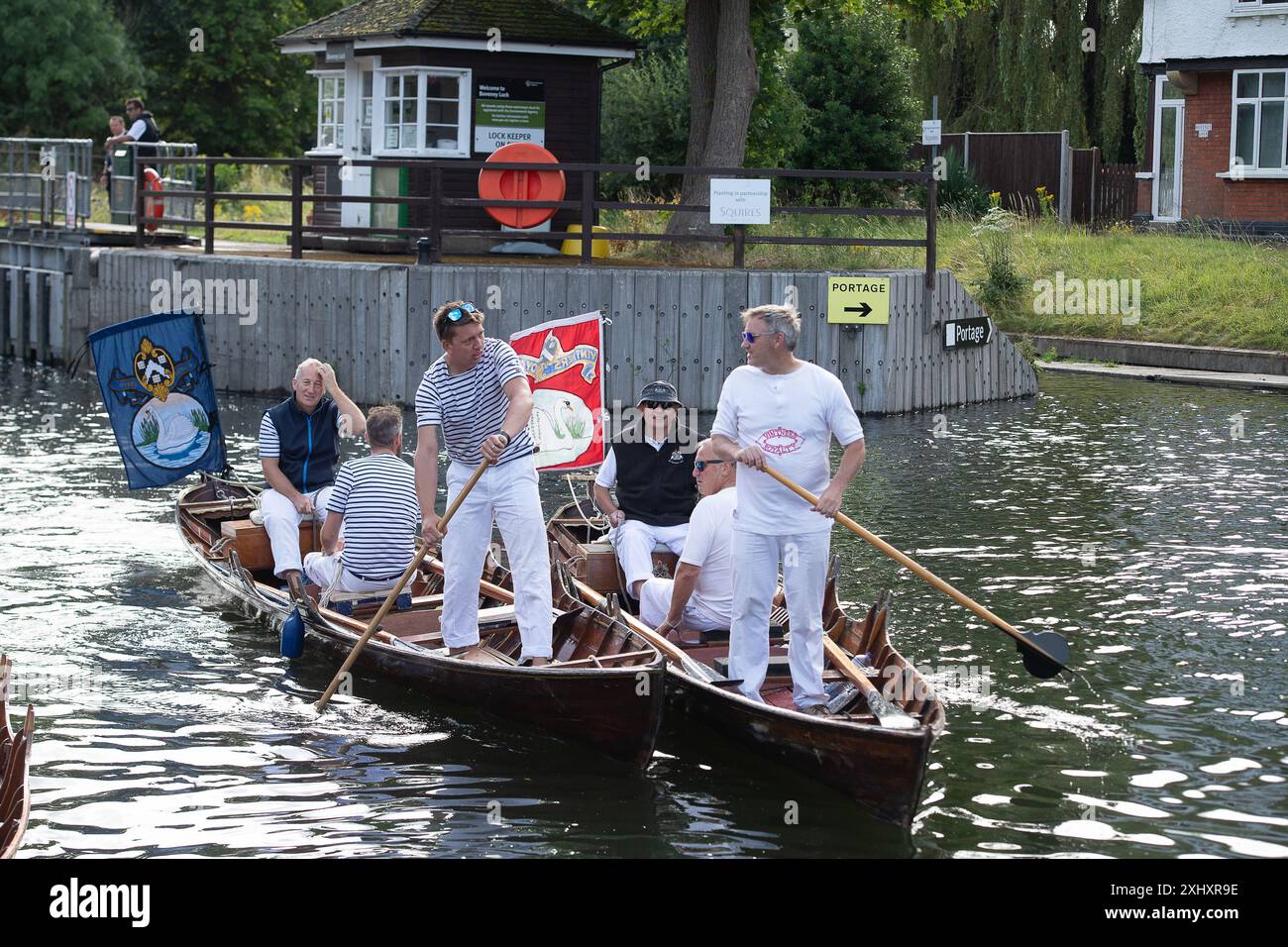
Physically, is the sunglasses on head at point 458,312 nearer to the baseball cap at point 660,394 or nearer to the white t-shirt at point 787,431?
the white t-shirt at point 787,431

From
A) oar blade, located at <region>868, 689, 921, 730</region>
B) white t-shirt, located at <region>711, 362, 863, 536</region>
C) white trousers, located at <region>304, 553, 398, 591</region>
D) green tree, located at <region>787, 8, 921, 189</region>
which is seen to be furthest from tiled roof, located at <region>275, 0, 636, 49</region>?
oar blade, located at <region>868, 689, 921, 730</region>

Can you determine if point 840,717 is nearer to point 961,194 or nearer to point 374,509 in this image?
point 374,509

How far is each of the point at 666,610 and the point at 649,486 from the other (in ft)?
3.99

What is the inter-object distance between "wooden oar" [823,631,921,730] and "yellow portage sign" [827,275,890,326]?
12.5m

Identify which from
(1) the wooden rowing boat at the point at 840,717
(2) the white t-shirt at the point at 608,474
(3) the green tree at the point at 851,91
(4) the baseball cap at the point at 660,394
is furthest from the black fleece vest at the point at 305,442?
(3) the green tree at the point at 851,91

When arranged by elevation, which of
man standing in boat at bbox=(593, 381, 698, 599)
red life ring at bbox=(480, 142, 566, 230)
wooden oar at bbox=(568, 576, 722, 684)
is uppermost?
red life ring at bbox=(480, 142, 566, 230)

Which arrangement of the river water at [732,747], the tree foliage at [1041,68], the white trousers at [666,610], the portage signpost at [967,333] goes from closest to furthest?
1. the river water at [732,747]
2. the white trousers at [666,610]
3. the portage signpost at [967,333]
4. the tree foliage at [1041,68]

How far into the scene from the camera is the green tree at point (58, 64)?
46.0 meters

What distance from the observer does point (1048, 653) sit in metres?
9.28

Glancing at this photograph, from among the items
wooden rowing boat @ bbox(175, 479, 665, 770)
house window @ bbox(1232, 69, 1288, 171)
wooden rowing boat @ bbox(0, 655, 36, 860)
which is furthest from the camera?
house window @ bbox(1232, 69, 1288, 171)

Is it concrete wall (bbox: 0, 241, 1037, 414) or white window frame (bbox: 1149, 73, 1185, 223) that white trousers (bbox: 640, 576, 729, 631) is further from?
white window frame (bbox: 1149, 73, 1185, 223)

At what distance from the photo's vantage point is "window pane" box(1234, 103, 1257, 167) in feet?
112

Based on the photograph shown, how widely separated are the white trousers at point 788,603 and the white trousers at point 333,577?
3129mm
